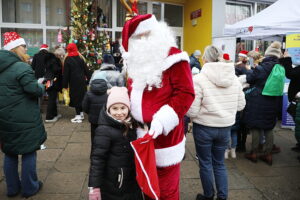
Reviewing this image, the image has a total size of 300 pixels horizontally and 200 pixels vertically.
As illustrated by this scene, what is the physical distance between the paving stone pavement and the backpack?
1.21 m

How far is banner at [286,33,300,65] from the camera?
495 centimetres

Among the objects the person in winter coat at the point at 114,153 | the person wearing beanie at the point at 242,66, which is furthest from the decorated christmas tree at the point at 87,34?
the person in winter coat at the point at 114,153

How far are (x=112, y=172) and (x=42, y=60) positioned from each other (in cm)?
633

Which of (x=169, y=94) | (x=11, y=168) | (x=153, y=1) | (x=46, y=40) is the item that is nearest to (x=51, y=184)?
(x=11, y=168)

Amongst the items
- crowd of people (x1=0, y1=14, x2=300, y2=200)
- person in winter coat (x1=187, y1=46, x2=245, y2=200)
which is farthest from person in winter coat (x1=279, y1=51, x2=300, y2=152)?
person in winter coat (x1=187, y1=46, x2=245, y2=200)

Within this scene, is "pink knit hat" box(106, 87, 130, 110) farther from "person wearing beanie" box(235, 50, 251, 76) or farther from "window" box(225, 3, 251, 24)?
"window" box(225, 3, 251, 24)

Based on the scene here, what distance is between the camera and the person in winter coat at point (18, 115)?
125 inches

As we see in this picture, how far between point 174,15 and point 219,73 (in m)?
10.1

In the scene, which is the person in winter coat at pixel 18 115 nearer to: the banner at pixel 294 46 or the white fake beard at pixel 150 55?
the white fake beard at pixel 150 55

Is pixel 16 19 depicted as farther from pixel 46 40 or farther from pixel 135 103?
pixel 135 103

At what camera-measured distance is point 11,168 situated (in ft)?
11.3

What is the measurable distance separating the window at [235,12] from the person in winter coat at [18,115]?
33.2 feet

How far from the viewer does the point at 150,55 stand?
2.35 m

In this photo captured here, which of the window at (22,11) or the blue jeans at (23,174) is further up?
the window at (22,11)
